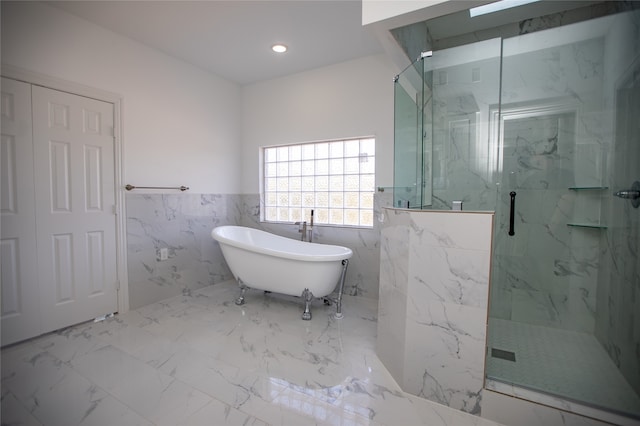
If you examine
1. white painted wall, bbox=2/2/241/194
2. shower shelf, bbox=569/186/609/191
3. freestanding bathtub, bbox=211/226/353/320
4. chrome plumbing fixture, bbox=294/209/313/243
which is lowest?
freestanding bathtub, bbox=211/226/353/320

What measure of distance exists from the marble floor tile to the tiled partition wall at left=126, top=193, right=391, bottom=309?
0.48m

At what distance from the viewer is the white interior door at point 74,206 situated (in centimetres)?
238

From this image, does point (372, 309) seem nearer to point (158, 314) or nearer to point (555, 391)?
point (555, 391)

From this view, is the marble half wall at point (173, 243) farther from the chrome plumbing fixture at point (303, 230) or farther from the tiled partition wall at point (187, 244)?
the chrome plumbing fixture at point (303, 230)

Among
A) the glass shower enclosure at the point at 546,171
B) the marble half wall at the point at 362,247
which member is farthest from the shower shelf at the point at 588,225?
the marble half wall at the point at 362,247

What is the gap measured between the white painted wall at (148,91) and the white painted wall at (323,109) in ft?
0.85

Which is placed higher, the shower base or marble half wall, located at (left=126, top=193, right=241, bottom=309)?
marble half wall, located at (left=126, top=193, right=241, bottom=309)

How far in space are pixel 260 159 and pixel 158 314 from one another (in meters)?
2.22

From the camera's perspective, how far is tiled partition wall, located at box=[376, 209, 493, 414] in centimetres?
157

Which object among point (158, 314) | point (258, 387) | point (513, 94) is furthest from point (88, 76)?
point (513, 94)

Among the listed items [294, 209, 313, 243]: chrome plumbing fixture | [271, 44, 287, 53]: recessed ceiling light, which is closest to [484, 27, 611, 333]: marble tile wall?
[294, 209, 313, 243]: chrome plumbing fixture

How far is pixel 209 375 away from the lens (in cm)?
192

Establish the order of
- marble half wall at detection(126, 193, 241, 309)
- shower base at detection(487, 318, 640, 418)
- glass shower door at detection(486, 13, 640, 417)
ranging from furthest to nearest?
marble half wall at detection(126, 193, 241, 309)
glass shower door at detection(486, 13, 640, 417)
shower base at detection(487, 318, 640, 418)

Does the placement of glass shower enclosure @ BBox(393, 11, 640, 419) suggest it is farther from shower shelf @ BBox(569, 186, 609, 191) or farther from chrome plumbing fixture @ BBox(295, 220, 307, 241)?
chrome plumbing fixture @ BBox(295, 220, 307, 241)
